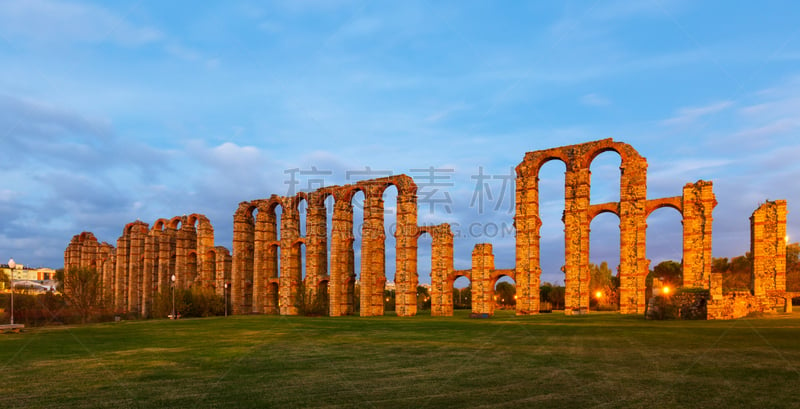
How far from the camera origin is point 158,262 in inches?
2339

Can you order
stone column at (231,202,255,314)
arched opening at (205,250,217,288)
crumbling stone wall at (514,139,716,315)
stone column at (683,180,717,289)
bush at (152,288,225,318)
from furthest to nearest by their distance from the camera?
arched opening at (205,250,217,288) < stone column at (231,202,255,314) < bush at (152,288,225,318) < crumbling stone wall at (514,139,716,315) < stone column at (683,180,717,289)

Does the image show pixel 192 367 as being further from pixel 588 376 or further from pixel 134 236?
pixel 134 236

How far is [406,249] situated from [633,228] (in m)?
17.6

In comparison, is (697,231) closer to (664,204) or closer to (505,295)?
(664,204)

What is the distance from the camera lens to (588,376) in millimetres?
8648

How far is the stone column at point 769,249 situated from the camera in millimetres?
32844

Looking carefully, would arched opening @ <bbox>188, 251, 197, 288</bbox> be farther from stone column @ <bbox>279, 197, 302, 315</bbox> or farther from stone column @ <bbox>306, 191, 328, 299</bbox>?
stone column @ <bbox>306, 191, 328, 299</bbox>

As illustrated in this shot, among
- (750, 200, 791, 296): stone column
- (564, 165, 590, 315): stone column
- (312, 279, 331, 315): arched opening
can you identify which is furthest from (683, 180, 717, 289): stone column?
(312, 279, 331, 315): arched opening

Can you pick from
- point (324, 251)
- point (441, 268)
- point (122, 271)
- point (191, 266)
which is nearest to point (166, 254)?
point (191, 266)

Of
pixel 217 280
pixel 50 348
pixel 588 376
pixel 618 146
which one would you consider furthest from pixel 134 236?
pixel 588 376

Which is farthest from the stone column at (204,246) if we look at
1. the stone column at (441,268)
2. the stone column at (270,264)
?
the stone column at (441,268)

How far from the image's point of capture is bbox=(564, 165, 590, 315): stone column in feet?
117

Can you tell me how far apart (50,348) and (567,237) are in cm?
3196

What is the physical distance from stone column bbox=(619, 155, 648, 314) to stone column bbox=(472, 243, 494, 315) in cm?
978
